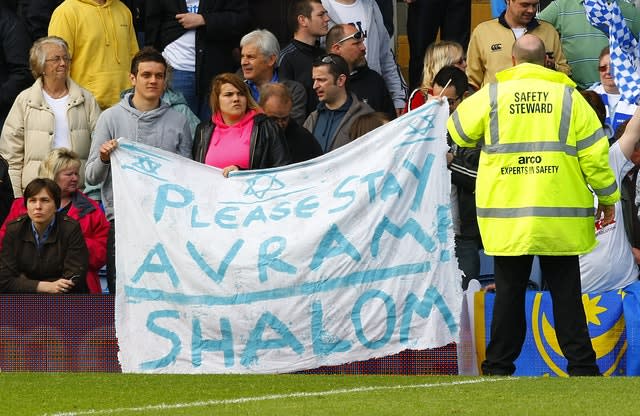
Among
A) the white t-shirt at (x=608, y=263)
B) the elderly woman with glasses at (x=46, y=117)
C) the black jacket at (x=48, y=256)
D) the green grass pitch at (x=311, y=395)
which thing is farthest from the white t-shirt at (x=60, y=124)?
the white t-shirt at (x=608, y=263)

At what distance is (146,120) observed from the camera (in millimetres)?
12758

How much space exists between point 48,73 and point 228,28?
5.97 ft

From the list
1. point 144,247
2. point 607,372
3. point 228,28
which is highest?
point 228,28

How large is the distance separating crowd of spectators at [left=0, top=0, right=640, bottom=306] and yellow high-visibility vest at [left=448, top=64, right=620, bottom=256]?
1192 mm

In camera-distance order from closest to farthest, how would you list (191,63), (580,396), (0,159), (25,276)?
(580,396), (25,276), (0,159), (191,63)

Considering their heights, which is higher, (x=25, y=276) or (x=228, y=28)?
(x=228, y=28)

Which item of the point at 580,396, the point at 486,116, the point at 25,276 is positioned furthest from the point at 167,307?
the point at 580,396

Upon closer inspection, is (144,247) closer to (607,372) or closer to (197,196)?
(197,196)

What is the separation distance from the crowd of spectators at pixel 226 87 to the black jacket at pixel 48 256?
0.01m

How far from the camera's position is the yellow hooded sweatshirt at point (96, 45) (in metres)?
14.5

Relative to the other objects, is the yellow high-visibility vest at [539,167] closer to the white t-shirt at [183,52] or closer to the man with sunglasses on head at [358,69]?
the man with sunglasses on head at [358,69]

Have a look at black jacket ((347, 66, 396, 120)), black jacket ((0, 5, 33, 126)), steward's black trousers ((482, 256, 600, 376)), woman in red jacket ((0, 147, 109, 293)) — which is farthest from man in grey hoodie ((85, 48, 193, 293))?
steward's black trousers ((482, 256, 600, 376))

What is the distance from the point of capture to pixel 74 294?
11781 millimetres

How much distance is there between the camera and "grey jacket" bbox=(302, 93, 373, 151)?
1276 centimetres
